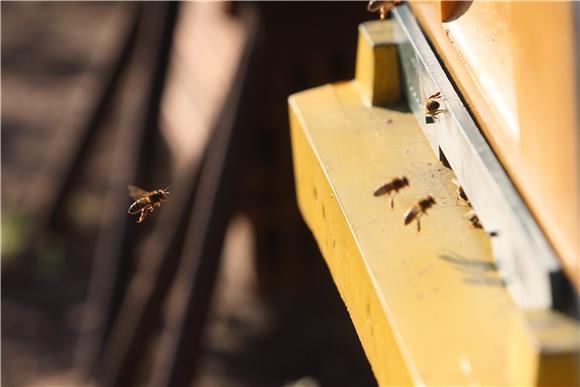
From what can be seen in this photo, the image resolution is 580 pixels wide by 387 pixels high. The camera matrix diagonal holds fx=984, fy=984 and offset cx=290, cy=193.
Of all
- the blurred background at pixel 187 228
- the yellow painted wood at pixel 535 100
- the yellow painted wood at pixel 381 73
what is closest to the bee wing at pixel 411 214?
the yellow painted wood at pixel 535 100

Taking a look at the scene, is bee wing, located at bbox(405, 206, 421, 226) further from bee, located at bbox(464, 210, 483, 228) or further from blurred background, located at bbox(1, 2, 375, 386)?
blurred background, located at bbox(1, 2, 375, 386)

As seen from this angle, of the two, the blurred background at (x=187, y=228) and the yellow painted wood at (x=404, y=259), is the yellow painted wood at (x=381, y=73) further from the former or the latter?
the blurred background at (x=187, y=228)

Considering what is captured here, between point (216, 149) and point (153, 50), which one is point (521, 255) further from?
point (153, 50)

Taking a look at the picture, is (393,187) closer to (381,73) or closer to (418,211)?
(418,211)

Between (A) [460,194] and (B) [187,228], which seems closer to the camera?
(A) [460,194]

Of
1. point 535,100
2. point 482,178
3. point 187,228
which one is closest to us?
point 535,100

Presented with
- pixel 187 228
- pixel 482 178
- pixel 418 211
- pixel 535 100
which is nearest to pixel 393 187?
pixel 418 211

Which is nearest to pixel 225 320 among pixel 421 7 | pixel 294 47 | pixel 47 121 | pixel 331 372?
pixel 331 372
